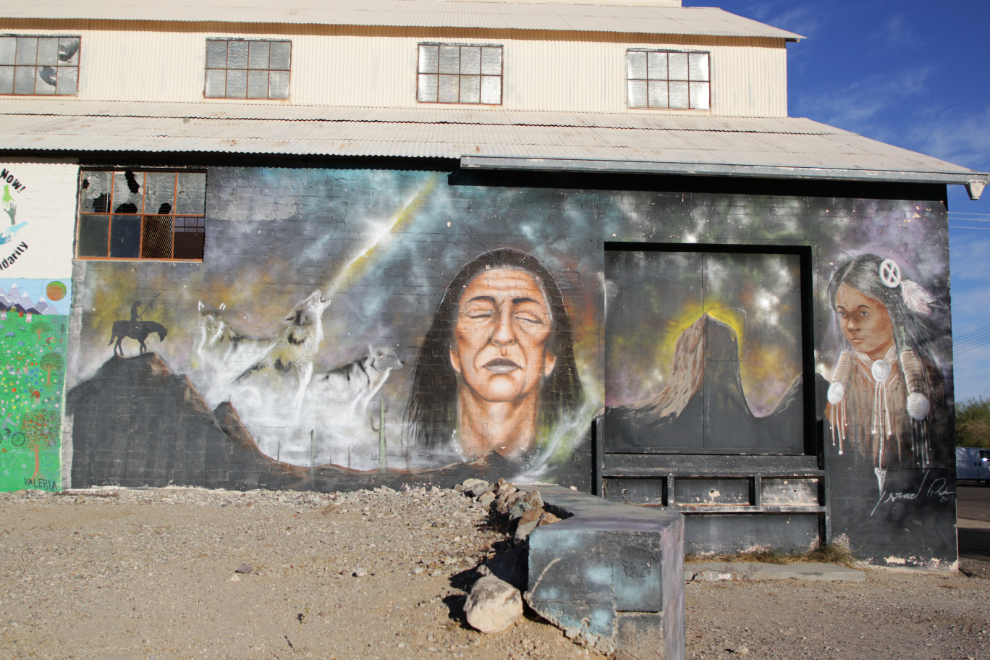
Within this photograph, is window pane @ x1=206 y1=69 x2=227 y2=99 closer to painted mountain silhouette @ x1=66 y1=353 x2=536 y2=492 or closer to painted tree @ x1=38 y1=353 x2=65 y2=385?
painted tree @ x1=38 y1=353 x2=65 y2=385

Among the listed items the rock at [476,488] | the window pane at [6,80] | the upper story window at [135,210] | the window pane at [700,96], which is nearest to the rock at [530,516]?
the rock at [476,488]

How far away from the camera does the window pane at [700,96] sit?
38.0 ft

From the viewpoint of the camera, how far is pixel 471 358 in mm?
8305

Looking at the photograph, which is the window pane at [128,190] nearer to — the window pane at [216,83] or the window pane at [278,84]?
the window pane at [216,83]

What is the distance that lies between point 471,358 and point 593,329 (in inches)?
62.9

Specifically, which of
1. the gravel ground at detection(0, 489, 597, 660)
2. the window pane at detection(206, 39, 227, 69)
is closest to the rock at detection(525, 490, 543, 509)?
the gravel ground at detection(0, 489, 597, 660)

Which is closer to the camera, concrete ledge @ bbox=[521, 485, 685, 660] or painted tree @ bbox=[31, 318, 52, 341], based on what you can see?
concrete ledge @ bbox=[521, 485, 685, 660]

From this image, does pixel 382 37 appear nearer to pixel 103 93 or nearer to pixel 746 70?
pixel 103 93

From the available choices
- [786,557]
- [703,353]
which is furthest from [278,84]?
[786,557]

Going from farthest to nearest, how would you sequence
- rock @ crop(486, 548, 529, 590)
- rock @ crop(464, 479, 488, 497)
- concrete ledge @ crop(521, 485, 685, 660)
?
rock @ crop(464, 479, 488, 497), rock @ crop(486, 548, 529, 590), concrete ledge @ crop(521, 485, 685, 660)

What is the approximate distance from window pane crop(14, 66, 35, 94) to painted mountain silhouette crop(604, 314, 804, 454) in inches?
437

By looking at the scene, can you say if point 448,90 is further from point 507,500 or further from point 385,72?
point 507,500

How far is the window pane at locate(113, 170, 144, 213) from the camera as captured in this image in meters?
8.63

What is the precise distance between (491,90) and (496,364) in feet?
18.1
